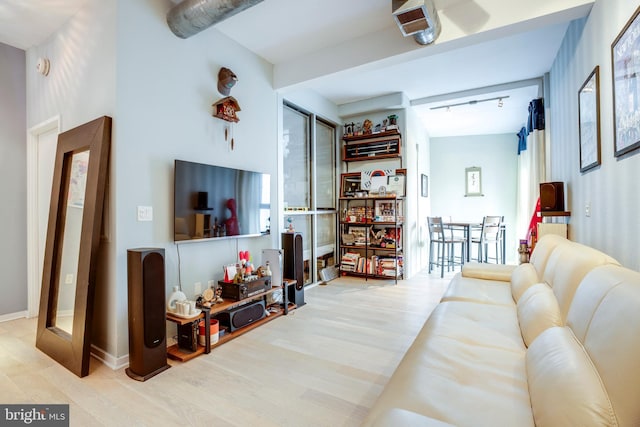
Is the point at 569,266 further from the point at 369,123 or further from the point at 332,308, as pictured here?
the point at 369,123

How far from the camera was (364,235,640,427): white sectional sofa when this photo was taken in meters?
0.84

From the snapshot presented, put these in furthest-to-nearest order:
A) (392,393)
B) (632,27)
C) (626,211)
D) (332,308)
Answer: (332,308)
(626,211)
(632,27)
(392,393)

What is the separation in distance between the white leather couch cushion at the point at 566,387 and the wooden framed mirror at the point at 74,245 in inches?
104

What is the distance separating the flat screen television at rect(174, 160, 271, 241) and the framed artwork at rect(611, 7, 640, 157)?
9.41ft

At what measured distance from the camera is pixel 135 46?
233 centimetres

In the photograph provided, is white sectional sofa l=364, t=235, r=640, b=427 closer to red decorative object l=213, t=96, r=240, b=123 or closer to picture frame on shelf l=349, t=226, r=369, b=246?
red decorative object l=213, t=96, r=240, b=123

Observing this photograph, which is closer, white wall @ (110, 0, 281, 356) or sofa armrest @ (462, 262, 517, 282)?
white wall @ (110, 0, 281, 356)

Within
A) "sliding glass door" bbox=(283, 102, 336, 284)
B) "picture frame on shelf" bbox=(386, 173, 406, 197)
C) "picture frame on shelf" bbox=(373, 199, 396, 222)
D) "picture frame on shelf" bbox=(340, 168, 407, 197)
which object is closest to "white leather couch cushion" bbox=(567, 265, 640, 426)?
"sliding glass door" bbox=(283, 102, 336, 284)

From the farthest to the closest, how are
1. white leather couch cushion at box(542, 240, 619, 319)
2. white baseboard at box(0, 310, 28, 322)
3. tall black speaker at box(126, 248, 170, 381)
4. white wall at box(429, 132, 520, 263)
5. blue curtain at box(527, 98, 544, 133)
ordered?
1. white wall at box(429, 132, 520, 263)
2. blue curtain at box(527, 98, 544, 133)
3. white baseboard at box(0, 310, 28, 322)
4. tall black speaker at box(126, 248, 170, 381)
5. white leather couch cushion at box(542, 240, 619, 319)

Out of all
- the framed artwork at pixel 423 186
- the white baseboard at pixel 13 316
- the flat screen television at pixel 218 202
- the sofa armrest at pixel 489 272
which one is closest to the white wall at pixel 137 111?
the flat screen television at pixel 218 202

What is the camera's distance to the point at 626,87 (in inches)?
64.3

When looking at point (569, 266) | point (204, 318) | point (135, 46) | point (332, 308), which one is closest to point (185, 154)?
point (135, 46)

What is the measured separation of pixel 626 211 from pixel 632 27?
0.97 metres

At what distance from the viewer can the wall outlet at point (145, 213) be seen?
233 centimetres
